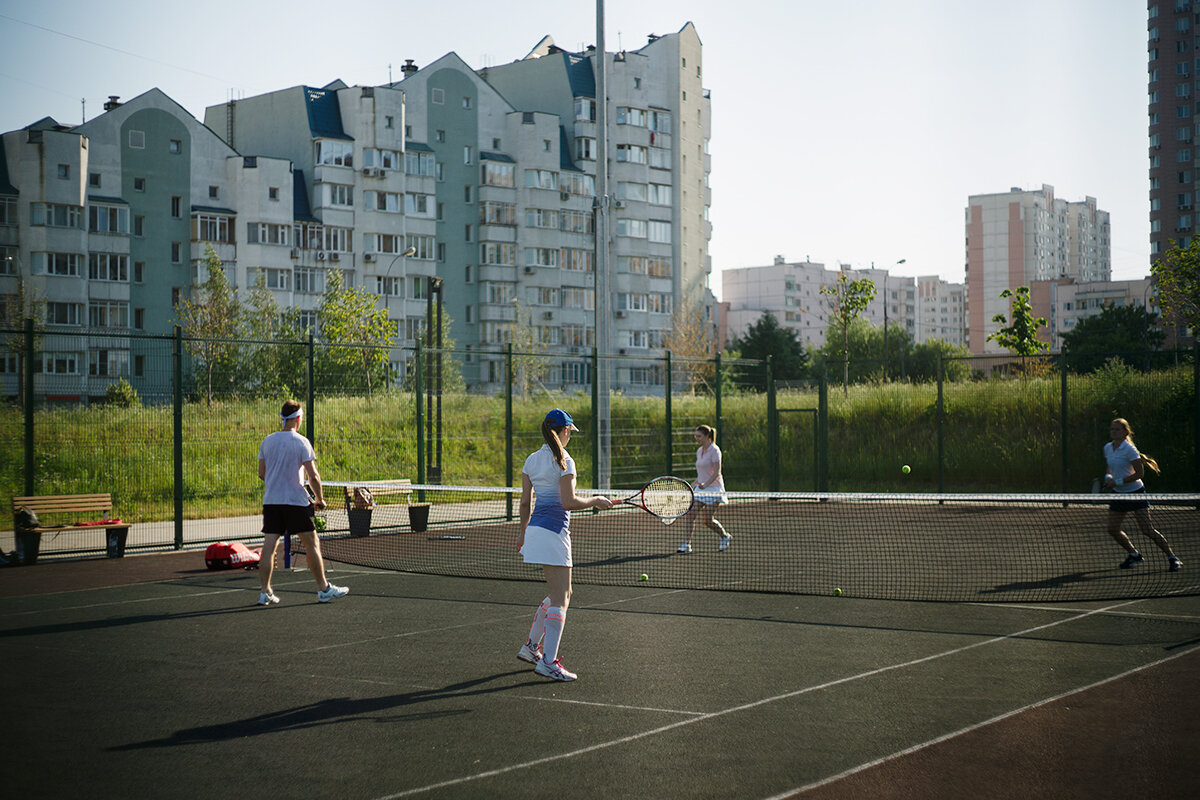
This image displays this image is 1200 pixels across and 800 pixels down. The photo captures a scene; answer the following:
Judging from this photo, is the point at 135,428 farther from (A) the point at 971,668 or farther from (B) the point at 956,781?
(B) the point at 956,781

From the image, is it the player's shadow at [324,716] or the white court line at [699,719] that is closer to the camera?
the white court line at [699,719]

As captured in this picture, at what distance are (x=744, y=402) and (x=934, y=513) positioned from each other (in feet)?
20.0

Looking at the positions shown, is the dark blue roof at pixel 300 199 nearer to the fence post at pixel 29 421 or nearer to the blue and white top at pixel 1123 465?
the fence post at pixel 29 421

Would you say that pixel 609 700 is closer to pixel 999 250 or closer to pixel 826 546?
pixel 826 546

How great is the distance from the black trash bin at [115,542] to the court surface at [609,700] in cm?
393

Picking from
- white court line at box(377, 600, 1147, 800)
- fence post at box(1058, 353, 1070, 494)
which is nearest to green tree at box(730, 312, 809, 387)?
fence post at box(1058, 353, 1070, 494)

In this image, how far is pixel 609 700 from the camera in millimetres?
7695

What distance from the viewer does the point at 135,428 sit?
1869cm

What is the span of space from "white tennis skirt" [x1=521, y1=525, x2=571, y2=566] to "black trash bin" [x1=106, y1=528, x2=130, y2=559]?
982cm

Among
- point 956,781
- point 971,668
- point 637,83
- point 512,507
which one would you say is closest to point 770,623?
point 971,668

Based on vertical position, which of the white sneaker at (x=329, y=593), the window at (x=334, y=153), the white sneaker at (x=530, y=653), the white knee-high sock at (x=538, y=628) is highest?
the window at (x=334, y=153)

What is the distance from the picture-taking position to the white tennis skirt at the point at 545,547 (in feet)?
27.4

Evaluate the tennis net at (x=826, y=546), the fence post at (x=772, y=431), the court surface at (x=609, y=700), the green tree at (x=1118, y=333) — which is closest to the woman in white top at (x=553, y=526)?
the court surface at (x=609, y=700)

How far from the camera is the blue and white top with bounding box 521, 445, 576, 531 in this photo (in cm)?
839
